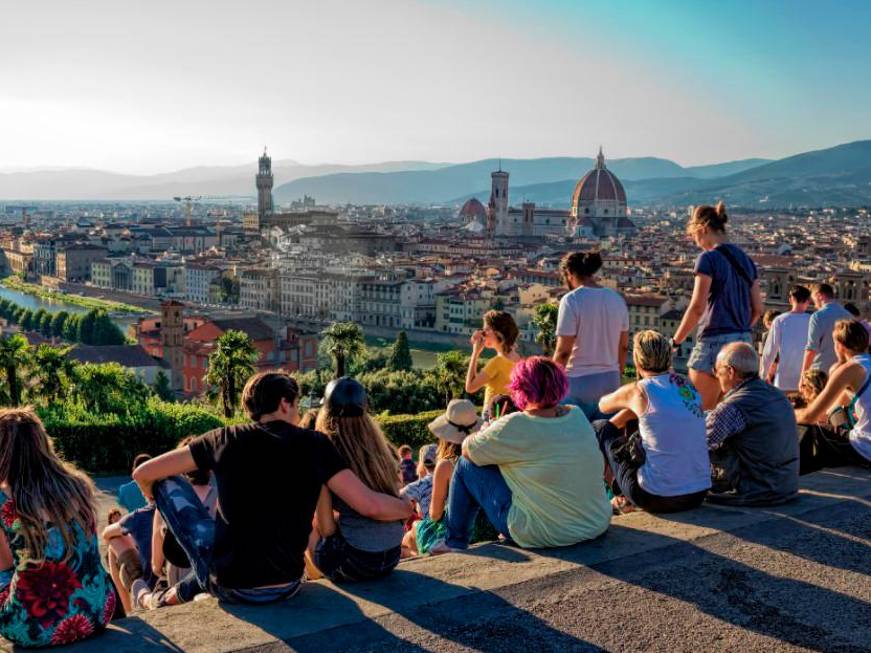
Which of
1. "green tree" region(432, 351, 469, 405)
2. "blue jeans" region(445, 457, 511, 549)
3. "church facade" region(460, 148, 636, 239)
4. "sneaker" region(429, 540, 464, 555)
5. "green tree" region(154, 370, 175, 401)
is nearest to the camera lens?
"blue jeans" region(445, 457, 511, 549)

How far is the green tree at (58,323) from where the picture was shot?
143ft

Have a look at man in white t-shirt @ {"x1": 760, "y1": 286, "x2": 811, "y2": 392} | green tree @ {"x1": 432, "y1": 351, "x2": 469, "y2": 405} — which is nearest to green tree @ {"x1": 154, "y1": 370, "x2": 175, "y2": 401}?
green tree @ {"x1": 432, "y1": 351, "x2": 469, "y2": 405}

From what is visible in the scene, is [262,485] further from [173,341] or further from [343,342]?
[173,341]

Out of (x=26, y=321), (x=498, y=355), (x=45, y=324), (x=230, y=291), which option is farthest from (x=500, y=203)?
(x=498, y=355)

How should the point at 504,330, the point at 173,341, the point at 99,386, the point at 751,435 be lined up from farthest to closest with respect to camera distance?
the point at 173,341 → the point at 99,386 → the point at 504,330 → the point at 751,435

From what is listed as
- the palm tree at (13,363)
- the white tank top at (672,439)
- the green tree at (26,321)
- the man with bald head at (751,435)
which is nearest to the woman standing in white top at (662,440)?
the white tank top at (672,439)

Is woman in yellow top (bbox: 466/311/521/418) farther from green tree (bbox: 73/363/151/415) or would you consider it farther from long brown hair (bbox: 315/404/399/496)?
green tree (bbox: 73/363/151/415)

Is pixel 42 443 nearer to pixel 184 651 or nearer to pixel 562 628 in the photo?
pixel 184 651

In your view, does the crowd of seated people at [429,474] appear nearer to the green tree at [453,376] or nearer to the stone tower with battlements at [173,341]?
the green tree at [453,376]

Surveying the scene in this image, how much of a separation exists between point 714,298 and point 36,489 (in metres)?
2.78

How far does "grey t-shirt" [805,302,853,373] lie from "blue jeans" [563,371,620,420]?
1.46 m

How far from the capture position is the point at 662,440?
10.6ft

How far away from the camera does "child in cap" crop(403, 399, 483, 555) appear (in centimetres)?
333

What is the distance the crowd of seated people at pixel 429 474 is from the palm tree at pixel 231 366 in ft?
46.8
